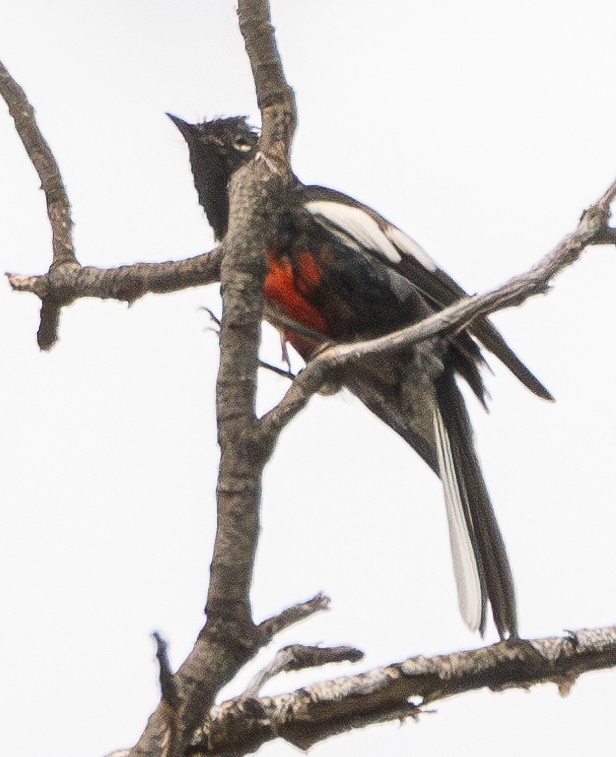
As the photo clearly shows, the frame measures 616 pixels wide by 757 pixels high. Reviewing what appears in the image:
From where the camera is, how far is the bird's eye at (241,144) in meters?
4.25

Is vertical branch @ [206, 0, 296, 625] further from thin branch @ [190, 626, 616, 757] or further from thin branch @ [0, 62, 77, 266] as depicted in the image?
thin branch @ [0, 62, 77, 266]

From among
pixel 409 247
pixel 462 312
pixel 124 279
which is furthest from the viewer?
pixel 409 247

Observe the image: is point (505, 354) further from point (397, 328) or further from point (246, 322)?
point (246, 322)

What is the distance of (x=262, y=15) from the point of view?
2510 millimetres

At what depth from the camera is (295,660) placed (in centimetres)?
234

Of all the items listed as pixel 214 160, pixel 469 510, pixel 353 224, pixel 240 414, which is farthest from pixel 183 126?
pixel 240 414

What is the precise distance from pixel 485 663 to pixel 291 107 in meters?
1.45

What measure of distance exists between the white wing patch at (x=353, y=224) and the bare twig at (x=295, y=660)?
1714mm

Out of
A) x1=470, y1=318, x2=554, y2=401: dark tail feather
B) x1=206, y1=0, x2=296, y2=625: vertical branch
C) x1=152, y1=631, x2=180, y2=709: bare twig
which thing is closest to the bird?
x1=470, y1=318, x2=554, y2=401: dark tail feather

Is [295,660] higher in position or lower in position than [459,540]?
lower

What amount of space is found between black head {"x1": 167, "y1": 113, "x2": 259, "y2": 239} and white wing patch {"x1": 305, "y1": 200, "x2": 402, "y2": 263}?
1.94 feet

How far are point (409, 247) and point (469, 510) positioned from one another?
1.02 meters

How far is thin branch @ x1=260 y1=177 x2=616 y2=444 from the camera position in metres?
2.23

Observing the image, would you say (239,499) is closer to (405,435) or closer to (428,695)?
(428,695)
